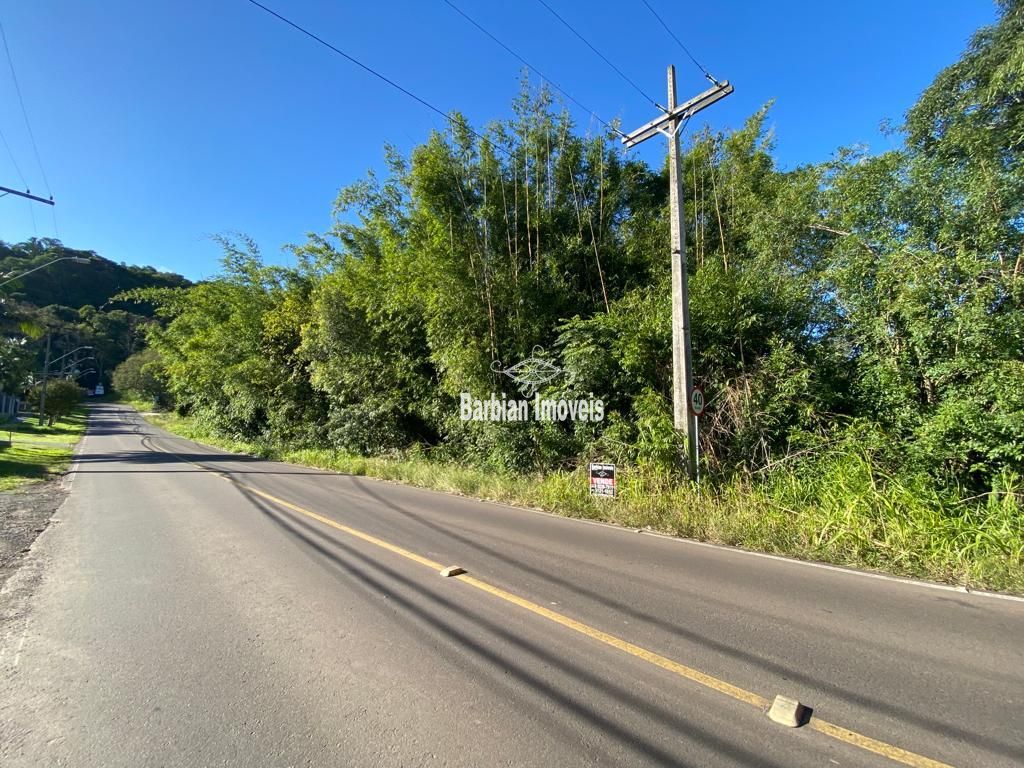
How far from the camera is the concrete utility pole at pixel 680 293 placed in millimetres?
8299

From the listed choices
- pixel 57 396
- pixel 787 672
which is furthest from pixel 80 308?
pixel 787 672

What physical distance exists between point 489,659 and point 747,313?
807 centimetres

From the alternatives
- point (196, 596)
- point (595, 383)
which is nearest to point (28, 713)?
point (196, 596)

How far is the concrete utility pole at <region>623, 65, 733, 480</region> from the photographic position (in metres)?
8.30

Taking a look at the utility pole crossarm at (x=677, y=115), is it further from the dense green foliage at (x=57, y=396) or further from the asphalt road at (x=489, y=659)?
the dense green foliage at (x=57, y=396)

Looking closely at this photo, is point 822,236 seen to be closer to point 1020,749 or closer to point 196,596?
point 1020,749

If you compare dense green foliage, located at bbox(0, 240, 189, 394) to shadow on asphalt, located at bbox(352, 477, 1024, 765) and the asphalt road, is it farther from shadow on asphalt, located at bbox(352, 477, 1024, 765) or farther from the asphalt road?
shadow on asphalt, located at bbox(352, 477, 1024, 765)

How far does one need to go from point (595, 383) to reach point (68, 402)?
50.9 meters

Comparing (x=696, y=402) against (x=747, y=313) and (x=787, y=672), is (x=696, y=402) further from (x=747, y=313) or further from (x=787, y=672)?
(x=787, y=672)

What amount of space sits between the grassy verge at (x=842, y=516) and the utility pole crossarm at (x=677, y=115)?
6.15 meters
